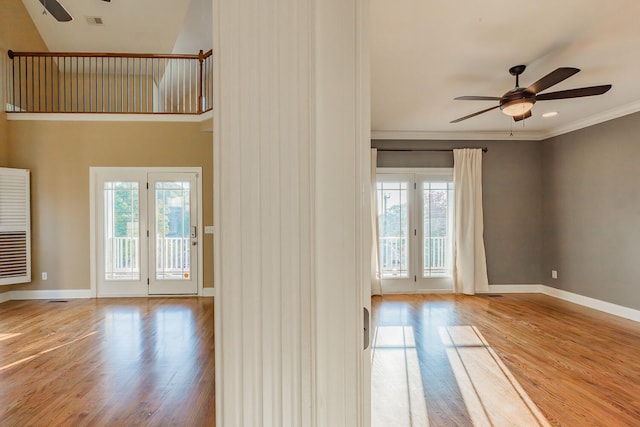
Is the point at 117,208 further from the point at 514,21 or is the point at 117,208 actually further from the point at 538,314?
the point at 538,314

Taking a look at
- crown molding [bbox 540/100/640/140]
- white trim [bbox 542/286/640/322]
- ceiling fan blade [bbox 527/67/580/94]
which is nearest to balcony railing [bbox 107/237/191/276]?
ceiling fan blade [bbox 527/67/580/94]

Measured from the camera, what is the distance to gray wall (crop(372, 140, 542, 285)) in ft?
19.9

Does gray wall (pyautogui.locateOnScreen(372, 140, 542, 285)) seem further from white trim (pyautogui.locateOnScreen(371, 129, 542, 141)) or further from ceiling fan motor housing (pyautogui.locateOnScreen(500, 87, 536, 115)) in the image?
ceiling fan motor housing (pyautogui.locateOnScreen(500, 87, 536, 115))

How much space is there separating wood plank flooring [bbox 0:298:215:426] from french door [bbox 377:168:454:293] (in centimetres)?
313

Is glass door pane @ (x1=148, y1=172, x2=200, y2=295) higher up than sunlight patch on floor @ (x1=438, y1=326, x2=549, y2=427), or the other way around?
glass door pane @ (x1=148, y1=172, x2=200, y2=295)

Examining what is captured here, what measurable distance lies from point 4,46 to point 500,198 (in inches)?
338

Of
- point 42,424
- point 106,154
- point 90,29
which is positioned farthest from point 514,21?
point 90,29

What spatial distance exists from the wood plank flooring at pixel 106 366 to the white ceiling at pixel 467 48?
10.5 feet

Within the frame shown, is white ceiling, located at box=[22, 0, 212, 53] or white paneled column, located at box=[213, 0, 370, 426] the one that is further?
white ceiling, located at box=[22, 0, 212, 53]

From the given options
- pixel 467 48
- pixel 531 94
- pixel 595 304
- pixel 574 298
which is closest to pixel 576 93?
pixel 531 94

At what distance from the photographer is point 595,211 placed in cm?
505

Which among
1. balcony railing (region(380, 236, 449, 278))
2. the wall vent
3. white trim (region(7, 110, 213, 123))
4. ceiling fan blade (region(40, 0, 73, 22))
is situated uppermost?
the wall vent

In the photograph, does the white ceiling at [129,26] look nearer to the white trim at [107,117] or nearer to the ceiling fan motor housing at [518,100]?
the white trim at [107,117]

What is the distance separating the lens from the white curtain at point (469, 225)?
19.2ft
